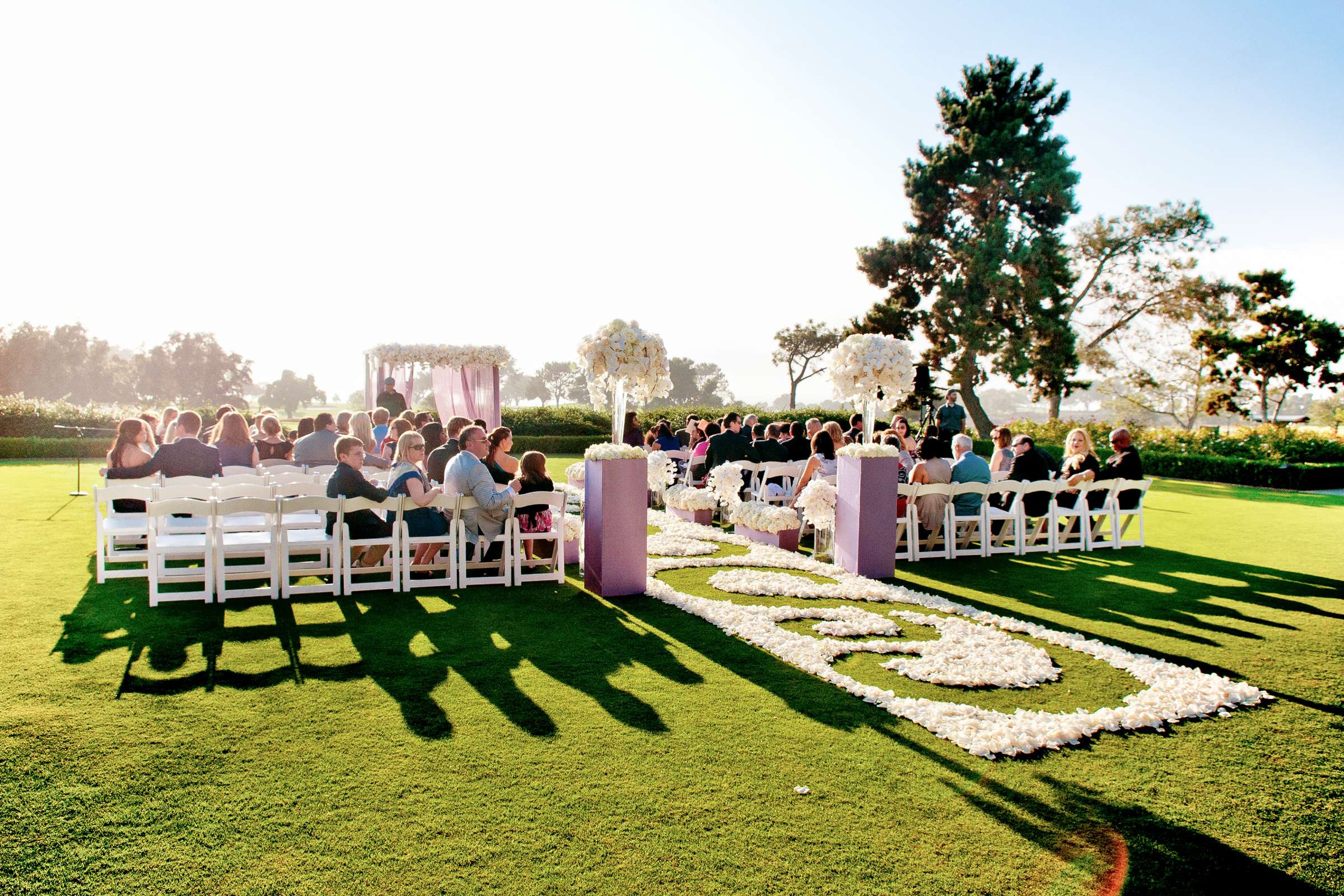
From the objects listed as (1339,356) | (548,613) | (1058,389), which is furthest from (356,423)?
(1339,356)

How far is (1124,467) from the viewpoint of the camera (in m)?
10.7

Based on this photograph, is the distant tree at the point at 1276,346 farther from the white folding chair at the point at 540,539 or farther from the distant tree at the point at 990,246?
the white folding chair at the point at 540,539

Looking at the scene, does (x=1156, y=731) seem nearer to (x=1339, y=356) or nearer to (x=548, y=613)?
(x=548, y=613)

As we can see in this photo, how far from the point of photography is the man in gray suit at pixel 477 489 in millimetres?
7555

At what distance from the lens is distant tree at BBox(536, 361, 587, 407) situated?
112438mm

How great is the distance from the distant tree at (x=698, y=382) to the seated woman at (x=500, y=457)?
8993cm

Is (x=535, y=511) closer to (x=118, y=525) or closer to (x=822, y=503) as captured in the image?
(x=822, y=503)

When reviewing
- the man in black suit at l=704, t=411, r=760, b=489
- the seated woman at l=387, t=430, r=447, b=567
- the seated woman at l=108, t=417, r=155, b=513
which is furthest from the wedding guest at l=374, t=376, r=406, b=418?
the seated woman at l=387, t=430, r=447, b=567

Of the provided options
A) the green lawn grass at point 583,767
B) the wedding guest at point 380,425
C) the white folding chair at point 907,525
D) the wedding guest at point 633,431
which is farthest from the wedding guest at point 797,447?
the wedding guest at point 380,425

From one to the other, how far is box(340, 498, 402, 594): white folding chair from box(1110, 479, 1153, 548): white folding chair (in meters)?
8.60

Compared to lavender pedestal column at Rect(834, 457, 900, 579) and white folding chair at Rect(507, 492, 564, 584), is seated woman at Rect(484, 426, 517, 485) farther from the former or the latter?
lavender pedestal column at Rect(834, 457, 900, 579)

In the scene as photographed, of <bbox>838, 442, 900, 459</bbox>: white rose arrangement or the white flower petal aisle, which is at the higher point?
<bbox>838, 442, 900, 459</bbox>: white rose arrangement

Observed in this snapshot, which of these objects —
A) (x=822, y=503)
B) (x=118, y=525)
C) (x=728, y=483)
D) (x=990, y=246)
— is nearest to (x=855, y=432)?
(x=728, y=483)

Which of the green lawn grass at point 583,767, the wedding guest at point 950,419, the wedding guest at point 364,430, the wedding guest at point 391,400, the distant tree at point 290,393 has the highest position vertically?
the distant tree at point 290,393
